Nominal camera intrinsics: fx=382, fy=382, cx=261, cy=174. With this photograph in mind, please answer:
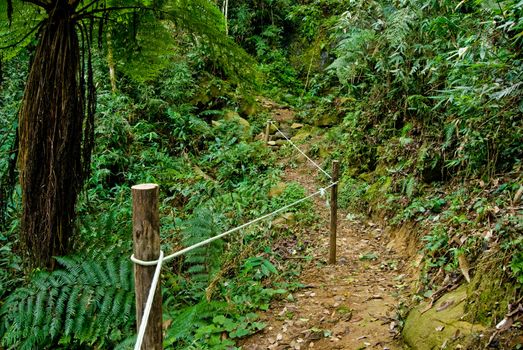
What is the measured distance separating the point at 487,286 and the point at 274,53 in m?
10.5

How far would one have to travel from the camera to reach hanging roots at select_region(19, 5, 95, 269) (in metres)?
2.40

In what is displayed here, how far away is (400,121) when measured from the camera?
5.57 m

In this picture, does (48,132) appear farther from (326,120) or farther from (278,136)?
(326,120)

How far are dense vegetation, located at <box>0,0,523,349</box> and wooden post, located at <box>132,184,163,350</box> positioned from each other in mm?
1100

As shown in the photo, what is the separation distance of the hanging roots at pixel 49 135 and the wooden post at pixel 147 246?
1.38 m

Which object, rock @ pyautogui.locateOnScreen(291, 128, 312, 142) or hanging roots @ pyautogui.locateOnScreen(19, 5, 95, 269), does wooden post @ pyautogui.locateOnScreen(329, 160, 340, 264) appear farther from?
rock @ pyautogui.locateOnScreen(291, 128, 312, 142)

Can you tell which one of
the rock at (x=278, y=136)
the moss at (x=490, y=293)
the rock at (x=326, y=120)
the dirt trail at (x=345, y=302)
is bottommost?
the dirt trail at (x=345, y=302)

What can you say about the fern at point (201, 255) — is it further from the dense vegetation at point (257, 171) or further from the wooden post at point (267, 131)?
the wooden post at point (267, 131)

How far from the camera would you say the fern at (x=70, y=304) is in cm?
235

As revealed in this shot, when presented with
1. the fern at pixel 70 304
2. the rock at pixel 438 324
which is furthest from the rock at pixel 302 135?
the fern at pixel 70 304

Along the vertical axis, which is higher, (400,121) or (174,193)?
(400,121)

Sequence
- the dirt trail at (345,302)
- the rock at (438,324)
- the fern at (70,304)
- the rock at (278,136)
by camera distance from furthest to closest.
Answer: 1. the rock at (278,136)
2. the dirt trail at (345,302)
3. the fern at (70,304)
4. the rock at (438,324)

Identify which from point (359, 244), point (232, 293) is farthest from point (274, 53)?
point (232, 293)

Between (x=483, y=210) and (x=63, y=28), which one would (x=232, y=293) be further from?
(x=63, y=28)
